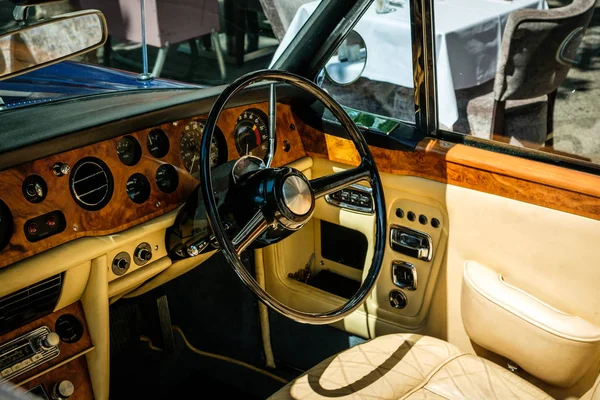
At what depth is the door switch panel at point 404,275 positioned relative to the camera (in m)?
Result: 2.21

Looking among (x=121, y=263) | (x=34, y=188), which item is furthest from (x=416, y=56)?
(x=34, y=188)

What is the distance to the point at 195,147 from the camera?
75.9 inches

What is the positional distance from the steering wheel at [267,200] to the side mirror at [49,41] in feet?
1.22

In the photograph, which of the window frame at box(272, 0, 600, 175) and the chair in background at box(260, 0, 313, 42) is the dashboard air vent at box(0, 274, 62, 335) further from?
the chair in background at box(260, 0, 313, 42)

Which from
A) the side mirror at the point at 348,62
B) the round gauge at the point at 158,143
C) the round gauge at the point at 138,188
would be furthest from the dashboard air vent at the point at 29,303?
the side mirror at the point at 348,62

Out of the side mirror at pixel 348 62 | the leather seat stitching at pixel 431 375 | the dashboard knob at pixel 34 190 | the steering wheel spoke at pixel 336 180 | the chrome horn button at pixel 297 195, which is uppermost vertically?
the side mirror at pixel 348 62

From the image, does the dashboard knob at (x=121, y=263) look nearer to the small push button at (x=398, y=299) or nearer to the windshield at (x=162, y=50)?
the windshield at (x=162, y=50)

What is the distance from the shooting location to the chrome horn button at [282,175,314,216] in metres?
1.61

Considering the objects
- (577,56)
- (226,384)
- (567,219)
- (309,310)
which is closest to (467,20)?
(577,56)

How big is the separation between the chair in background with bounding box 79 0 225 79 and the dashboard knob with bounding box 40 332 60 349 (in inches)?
54.8

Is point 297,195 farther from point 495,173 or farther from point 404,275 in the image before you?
point 404,275

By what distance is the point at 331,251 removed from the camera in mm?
2479

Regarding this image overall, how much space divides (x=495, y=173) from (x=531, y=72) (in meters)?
0.42

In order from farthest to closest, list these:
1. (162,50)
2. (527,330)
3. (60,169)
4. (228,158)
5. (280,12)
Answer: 1. (162,50)
2. (280,12)
3. (228,158)
4. (527,330)
5. (60,169)
